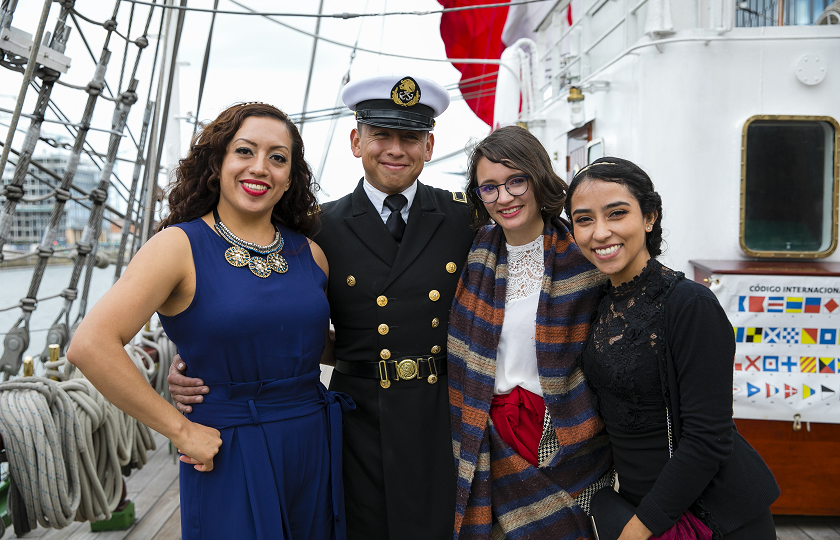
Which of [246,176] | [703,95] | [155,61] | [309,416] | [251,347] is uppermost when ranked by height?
[155,61]

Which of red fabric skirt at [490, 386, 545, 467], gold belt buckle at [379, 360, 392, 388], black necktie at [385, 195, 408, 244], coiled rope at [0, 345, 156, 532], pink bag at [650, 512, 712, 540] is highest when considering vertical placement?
black necktie at [385, 195, 408, 244]

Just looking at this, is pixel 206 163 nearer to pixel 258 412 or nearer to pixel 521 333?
pixel 258 412

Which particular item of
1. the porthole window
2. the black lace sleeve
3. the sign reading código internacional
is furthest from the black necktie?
the porthole window

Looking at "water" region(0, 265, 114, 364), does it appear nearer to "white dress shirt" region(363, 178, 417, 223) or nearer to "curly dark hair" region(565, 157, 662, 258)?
"white dress shirt" region(363, 178, 417, 223)

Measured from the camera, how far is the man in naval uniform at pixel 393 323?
7.06 feet

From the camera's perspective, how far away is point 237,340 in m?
1.77

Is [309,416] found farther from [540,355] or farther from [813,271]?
[813,271]

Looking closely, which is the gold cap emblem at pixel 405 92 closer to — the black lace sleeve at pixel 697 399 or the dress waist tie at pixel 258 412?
the dress waist tie at pixel 258 412

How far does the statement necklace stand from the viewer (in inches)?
72.4

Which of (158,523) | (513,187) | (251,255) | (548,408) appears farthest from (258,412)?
(158,523)

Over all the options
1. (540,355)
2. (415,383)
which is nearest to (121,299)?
(415,383)

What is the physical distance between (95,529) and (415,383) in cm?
225

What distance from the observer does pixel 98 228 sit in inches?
Result: 161

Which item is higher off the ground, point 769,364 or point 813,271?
point 813,271
